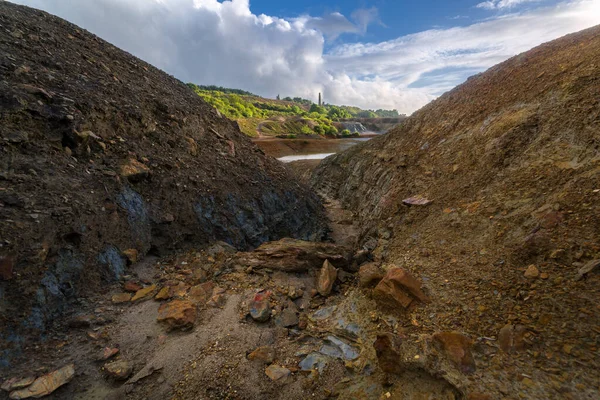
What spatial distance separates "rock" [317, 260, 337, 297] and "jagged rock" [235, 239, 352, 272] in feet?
1.47

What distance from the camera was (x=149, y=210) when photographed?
6973 mm

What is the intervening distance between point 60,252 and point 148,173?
2985mm

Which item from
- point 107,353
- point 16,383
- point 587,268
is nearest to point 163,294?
point 107,353

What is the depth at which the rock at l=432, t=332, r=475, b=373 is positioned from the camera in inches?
124

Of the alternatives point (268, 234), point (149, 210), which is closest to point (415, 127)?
point (268, 234)

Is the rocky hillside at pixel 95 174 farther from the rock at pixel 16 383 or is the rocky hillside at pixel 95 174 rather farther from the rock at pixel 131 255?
the rock at pixel 16 383

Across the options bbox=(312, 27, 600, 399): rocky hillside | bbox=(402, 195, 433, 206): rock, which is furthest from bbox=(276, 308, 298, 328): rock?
bbox=(402, 195, 433, 206): rock

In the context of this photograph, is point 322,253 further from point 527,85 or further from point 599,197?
point 527,85

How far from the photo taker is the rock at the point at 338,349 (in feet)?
13.1

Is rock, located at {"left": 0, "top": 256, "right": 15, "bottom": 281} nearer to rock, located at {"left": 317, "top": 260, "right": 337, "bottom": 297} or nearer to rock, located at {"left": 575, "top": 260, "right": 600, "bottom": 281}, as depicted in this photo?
rock, located at {"left": 317, "top": 260, "right": 337, "bottom": 297}

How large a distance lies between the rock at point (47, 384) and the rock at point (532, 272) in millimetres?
6660

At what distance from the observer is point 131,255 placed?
6078mm

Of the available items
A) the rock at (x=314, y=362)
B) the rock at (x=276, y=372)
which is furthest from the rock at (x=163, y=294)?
the rock at (x=314, y=362)

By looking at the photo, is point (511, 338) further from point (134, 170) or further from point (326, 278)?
point (134, 170)
